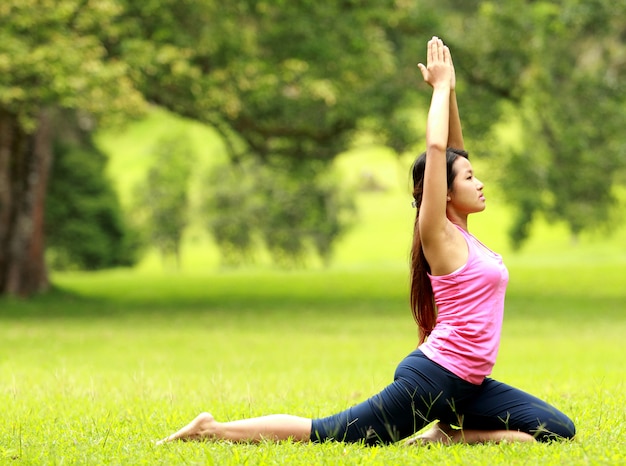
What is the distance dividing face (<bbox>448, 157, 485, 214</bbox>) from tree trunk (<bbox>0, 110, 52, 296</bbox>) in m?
21.3

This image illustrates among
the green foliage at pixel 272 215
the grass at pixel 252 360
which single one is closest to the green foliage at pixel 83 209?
the grass at pixel 252 360

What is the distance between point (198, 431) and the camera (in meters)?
5.64

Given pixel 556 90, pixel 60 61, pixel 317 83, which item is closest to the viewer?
pixel 60 61

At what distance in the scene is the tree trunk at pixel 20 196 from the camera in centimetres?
2538

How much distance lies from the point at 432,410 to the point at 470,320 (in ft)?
1.92

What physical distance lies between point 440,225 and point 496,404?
1159 mm

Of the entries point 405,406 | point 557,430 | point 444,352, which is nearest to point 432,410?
point 405,406

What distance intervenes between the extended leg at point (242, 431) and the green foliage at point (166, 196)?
170 feet

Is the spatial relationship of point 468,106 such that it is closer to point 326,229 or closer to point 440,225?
point 440,225

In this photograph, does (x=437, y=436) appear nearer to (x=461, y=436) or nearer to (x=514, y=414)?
(x=461, y=436)

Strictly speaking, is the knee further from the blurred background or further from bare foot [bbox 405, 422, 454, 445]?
the blurred background

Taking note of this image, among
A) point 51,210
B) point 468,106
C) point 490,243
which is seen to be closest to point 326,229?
point 51,210

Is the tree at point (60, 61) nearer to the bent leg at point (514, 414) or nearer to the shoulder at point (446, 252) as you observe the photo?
the shoulder at point (446, 252)

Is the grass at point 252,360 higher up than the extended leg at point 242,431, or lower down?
lower down
